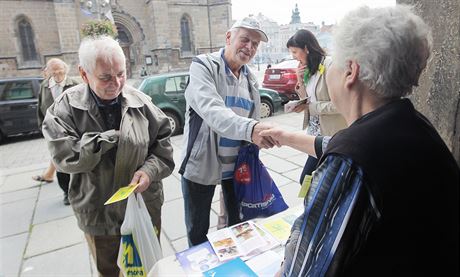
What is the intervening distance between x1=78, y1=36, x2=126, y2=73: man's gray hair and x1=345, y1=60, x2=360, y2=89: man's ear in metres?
1.30

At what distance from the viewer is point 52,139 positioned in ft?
5.59

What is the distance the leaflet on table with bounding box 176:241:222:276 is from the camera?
1505 millimetres

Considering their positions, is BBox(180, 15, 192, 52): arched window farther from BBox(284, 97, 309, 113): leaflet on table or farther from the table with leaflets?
the table with leaflets

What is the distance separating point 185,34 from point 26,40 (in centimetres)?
1196

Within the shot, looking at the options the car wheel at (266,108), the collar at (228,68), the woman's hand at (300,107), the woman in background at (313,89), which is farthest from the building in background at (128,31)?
the collar at (228,68)

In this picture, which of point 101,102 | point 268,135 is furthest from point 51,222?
point 268,135

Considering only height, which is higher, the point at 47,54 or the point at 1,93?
the point at 47,54

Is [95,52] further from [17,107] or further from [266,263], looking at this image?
[17,107]

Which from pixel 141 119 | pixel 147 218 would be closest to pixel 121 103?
pixel 141 119

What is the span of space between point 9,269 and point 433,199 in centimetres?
360

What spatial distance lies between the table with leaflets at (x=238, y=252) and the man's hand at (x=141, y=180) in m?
0.44

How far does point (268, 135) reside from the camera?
1872mm

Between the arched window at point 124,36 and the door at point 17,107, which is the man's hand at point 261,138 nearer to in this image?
the door at point 17,107

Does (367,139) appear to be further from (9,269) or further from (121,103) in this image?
(9,269)
